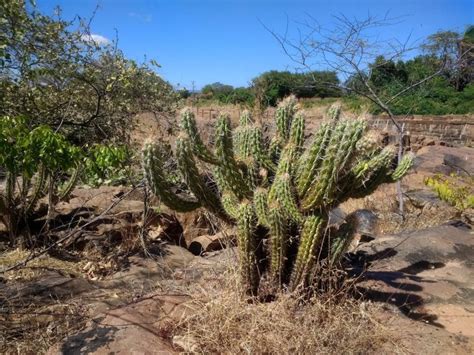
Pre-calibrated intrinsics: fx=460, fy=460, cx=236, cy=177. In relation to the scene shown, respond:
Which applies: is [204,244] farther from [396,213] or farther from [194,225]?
[396,213]

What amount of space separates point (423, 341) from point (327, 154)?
1.42 metres

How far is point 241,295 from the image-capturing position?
3.32 m

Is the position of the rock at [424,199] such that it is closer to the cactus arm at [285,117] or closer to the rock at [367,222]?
the rock at [367,222]

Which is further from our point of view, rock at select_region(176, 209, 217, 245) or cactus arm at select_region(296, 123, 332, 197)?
rock at select_region(176, 209, 217, 245)

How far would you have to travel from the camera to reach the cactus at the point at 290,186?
320 centimetres

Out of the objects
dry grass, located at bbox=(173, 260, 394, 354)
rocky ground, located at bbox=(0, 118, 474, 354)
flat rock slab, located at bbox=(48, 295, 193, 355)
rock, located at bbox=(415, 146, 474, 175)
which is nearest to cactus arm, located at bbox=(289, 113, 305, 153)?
rocky ground, located at bbox=(0, 118, 474, 354)

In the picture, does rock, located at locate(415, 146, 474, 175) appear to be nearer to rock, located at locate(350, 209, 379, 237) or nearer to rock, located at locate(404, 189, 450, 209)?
rock, located at locate(404, 189, 450, 209)

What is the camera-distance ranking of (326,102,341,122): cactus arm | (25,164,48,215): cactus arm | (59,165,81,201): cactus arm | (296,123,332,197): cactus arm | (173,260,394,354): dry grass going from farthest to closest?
(59,165,81,201): cactus arm < (25,164,48,215): cactus arm < (326,102,341,122): cactus arm < (296,123,332,197): cactus arm < (173,260,394,354): dry grass

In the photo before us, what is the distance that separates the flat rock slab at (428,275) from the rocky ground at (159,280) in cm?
1

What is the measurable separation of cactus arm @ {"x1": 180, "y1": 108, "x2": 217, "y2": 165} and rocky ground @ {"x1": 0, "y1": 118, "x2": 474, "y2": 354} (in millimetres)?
672

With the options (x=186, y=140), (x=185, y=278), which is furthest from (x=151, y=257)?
(x=186, y=140)

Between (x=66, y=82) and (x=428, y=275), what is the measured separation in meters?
Result: 5.95

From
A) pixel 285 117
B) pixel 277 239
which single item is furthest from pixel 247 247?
pixel 285 117

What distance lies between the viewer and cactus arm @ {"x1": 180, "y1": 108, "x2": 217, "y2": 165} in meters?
3.45
